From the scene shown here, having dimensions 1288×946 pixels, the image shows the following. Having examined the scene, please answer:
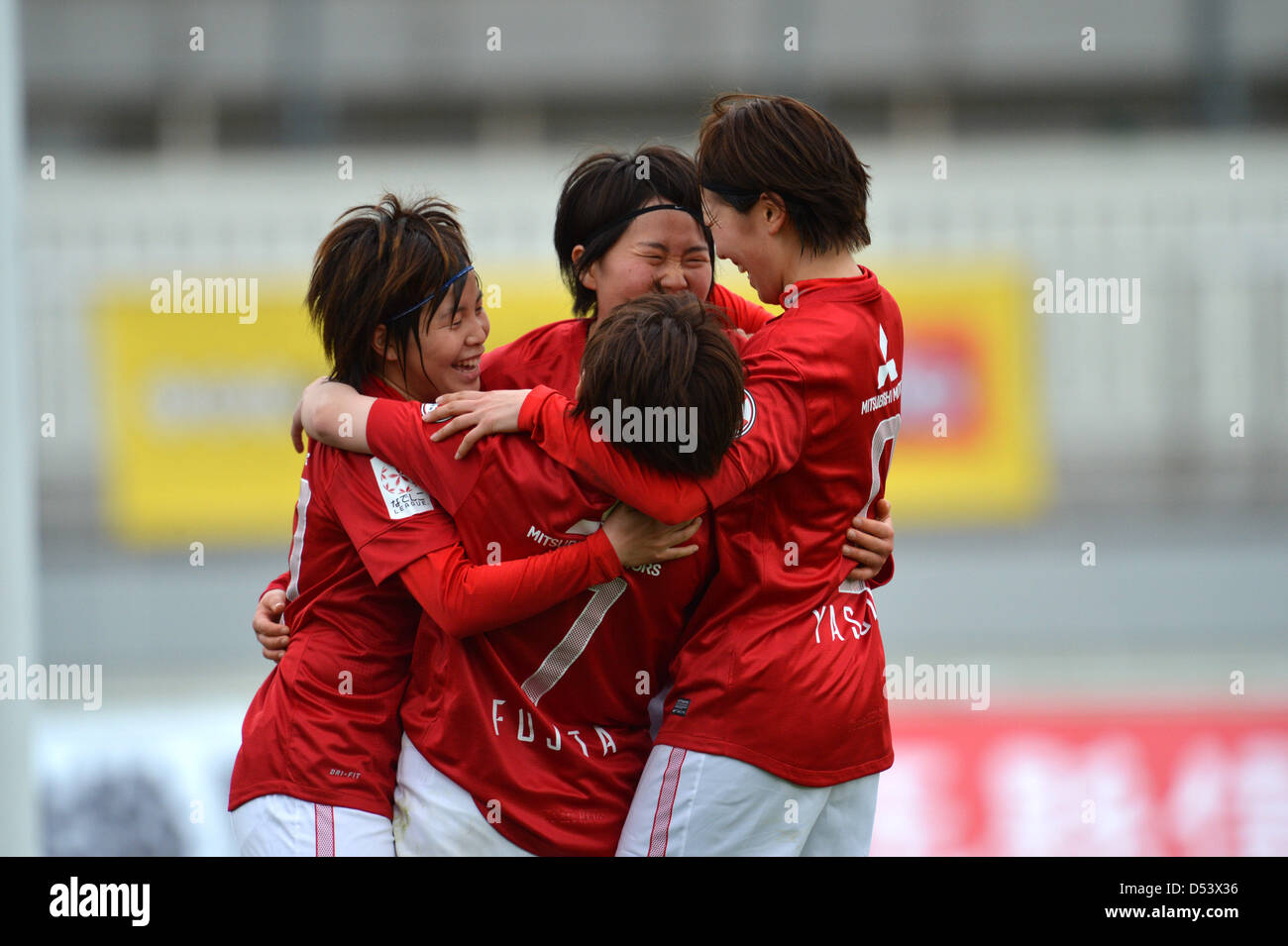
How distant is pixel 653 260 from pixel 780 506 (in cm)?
48

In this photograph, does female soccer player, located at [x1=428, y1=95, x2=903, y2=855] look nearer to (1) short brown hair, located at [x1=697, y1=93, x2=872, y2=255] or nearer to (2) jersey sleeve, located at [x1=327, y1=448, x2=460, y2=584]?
(1) short brown hair, located at [x1=697, y1=93, x2=872, y2=255]

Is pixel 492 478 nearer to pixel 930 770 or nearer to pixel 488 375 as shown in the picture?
pixel 488 375

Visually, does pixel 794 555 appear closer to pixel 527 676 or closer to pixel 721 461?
pixel 721 461

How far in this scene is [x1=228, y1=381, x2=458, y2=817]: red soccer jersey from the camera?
2188mm

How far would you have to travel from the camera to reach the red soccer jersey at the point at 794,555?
6.75ft

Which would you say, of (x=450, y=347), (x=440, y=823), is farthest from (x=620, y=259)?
(x=440, y=823)

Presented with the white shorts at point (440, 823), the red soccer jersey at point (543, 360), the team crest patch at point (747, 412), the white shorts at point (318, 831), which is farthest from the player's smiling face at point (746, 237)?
the white shorts at point (318, 831)

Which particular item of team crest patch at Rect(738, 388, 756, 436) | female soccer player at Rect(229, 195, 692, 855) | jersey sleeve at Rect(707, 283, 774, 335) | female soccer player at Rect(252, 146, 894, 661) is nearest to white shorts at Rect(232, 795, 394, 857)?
female soccer player at Rect(229, 195, 692, 855)

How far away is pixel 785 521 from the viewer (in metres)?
2.14

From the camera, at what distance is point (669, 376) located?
1.92 meters

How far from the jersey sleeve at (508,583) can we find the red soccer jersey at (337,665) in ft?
0.47

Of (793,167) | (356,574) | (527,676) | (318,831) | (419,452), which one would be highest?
(793,167)

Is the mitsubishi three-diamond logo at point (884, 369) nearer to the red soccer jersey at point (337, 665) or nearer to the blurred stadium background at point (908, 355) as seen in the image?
the red soccer jersey at point (337, 665)

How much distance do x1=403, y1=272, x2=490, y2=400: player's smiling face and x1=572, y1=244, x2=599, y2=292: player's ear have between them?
189mm
